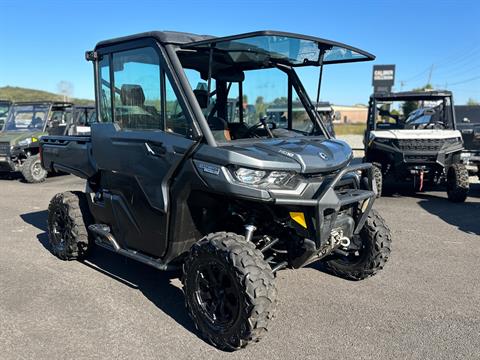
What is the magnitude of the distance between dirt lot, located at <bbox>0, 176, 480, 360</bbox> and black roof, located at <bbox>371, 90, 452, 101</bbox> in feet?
15.0

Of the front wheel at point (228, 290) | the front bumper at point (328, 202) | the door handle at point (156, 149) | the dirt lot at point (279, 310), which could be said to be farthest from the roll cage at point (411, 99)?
the front wheel at point (228, 290)

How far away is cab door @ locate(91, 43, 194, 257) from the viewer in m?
3.74

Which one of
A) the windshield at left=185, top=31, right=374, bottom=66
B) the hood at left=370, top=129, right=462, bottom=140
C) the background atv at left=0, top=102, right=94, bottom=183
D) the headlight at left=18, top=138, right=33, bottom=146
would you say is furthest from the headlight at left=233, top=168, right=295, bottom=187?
the headlight at left=18, top=138, right=33, bottom=146

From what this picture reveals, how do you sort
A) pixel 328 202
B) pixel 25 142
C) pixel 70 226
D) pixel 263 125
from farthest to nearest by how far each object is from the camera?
pixel 25 142 < pixel 70 226 < pixel 263 125 < pixel 328 202

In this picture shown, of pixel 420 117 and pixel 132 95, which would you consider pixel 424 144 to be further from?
pixel 132 95

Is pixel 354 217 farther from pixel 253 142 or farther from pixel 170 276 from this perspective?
pixel 170 276

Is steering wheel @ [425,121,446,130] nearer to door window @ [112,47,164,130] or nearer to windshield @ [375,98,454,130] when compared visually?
windshield @ [375,98,454,130]

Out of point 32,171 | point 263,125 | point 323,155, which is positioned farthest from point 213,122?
point 32,171

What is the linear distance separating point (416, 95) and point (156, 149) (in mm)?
7653

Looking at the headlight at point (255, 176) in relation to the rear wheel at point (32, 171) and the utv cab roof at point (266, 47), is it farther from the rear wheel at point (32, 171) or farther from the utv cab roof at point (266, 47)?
the rear wheel at point (32, 171)

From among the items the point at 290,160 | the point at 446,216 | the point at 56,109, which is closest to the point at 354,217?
the point at 290,160

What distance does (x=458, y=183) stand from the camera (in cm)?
862

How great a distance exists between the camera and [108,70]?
435cm

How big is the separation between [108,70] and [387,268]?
3.61m
